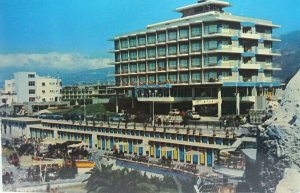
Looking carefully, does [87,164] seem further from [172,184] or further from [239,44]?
[239,44]

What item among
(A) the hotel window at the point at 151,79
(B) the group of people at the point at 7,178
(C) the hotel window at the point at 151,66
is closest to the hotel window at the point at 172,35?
(C) the hotel window at the point at 151,66

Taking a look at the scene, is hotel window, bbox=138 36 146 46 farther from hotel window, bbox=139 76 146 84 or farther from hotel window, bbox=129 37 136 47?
hotel window, bbox=139 76 146 84

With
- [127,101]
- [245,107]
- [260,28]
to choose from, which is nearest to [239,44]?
[260,28]

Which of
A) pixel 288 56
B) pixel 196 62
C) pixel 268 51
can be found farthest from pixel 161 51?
pixel 288 56

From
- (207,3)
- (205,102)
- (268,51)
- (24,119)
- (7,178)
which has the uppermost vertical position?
(207,3)

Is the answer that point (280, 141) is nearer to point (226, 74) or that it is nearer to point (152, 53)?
point (226, 74)

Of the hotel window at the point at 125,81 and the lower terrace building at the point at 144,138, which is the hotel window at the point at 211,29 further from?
the hotel window at the point at 125,81
